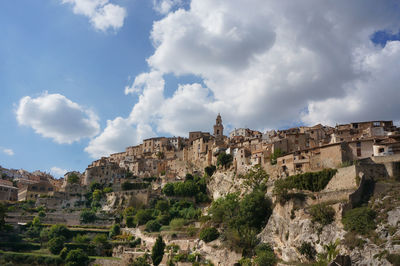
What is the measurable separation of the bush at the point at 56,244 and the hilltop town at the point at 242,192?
619 cm

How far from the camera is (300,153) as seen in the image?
51812 mm

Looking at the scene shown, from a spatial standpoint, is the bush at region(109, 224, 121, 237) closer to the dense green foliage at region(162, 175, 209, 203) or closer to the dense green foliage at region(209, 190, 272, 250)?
the dense green foliage at region(162, 175, 209, 203)

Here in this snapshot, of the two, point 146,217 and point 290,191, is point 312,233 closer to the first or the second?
point 290,191

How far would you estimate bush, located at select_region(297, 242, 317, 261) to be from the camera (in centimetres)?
3712

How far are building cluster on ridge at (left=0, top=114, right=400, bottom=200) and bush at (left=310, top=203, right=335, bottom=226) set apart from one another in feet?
27.6

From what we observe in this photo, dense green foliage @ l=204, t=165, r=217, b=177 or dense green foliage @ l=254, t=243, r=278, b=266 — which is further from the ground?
dense green foliage @ l=204, t=165, r=217, b=177

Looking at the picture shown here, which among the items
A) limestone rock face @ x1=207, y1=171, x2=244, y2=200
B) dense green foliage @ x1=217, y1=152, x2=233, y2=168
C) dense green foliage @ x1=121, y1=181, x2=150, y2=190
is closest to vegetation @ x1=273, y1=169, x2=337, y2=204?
limestone rock face @ x1=207, y1=171, x2=244, y2=200

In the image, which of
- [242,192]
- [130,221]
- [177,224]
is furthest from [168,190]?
[242,192]

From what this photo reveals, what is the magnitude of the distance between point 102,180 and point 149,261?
4268cm

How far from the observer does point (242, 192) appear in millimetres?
58750

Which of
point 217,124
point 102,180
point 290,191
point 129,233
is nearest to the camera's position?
point 290,191

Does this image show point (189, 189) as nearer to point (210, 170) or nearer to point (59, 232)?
point (210, 170)

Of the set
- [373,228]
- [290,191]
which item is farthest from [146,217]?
[373,228]

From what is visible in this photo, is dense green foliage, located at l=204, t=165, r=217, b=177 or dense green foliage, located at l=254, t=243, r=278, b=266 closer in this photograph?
dense green foliage, located at l=254, t=243, r=278, b=266
